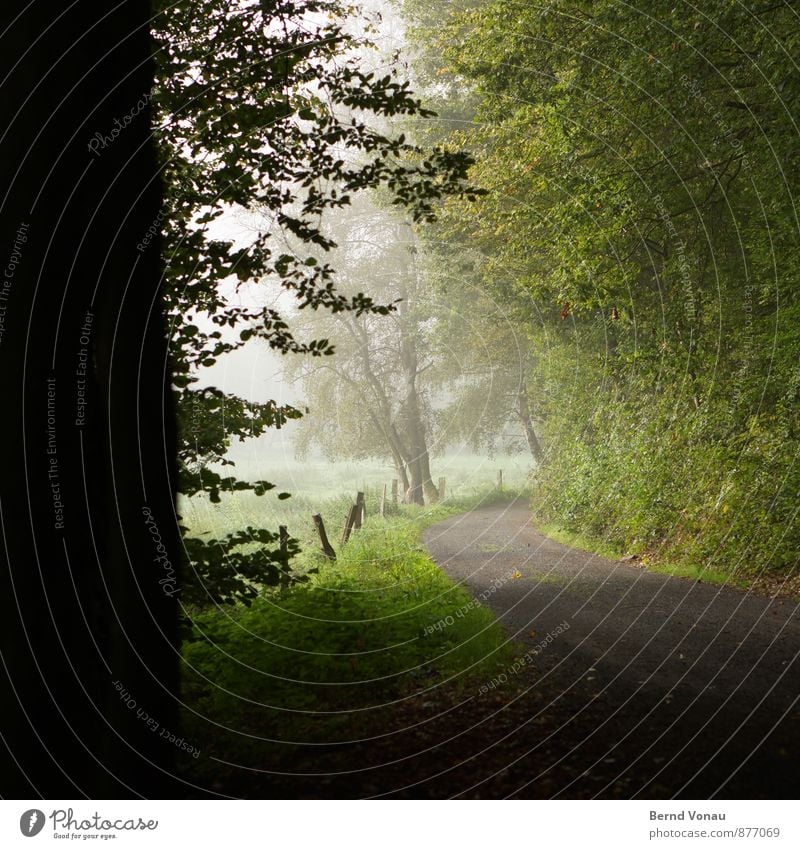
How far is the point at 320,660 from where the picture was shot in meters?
5.95

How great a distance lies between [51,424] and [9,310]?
64cm

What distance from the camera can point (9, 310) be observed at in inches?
150

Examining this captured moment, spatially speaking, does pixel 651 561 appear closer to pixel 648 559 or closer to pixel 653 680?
pixel 648 559

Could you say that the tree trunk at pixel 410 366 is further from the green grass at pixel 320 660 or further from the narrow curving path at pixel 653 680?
the green grass at pixel 320 660

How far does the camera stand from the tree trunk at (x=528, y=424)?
16.1 metres

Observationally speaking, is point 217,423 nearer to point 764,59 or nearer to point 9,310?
point 9,310

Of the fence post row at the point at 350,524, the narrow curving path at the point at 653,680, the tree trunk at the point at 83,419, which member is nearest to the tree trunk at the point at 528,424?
the fence post row at the point at 350,524

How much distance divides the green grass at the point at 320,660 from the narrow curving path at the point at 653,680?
0.58 m

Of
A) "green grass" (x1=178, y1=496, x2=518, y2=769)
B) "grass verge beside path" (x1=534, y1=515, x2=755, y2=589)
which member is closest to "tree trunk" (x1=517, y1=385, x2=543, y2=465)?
"grass verge beside path" (x1=534, y1=515, x2=755, y2=589)

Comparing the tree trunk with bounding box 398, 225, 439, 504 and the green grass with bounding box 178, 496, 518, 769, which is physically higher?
the tree trunk with bounding box 398, 225, 439, 504

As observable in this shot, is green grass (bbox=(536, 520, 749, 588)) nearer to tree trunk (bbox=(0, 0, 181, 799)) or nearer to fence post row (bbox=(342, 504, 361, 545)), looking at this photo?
fence post row (bbox=(342, 504, 361, 545))

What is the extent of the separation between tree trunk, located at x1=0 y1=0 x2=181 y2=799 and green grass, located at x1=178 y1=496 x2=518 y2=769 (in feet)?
2.50

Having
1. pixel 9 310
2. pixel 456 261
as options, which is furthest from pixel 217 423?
pixel 456 261

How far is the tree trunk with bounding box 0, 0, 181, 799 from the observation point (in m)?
3.83
